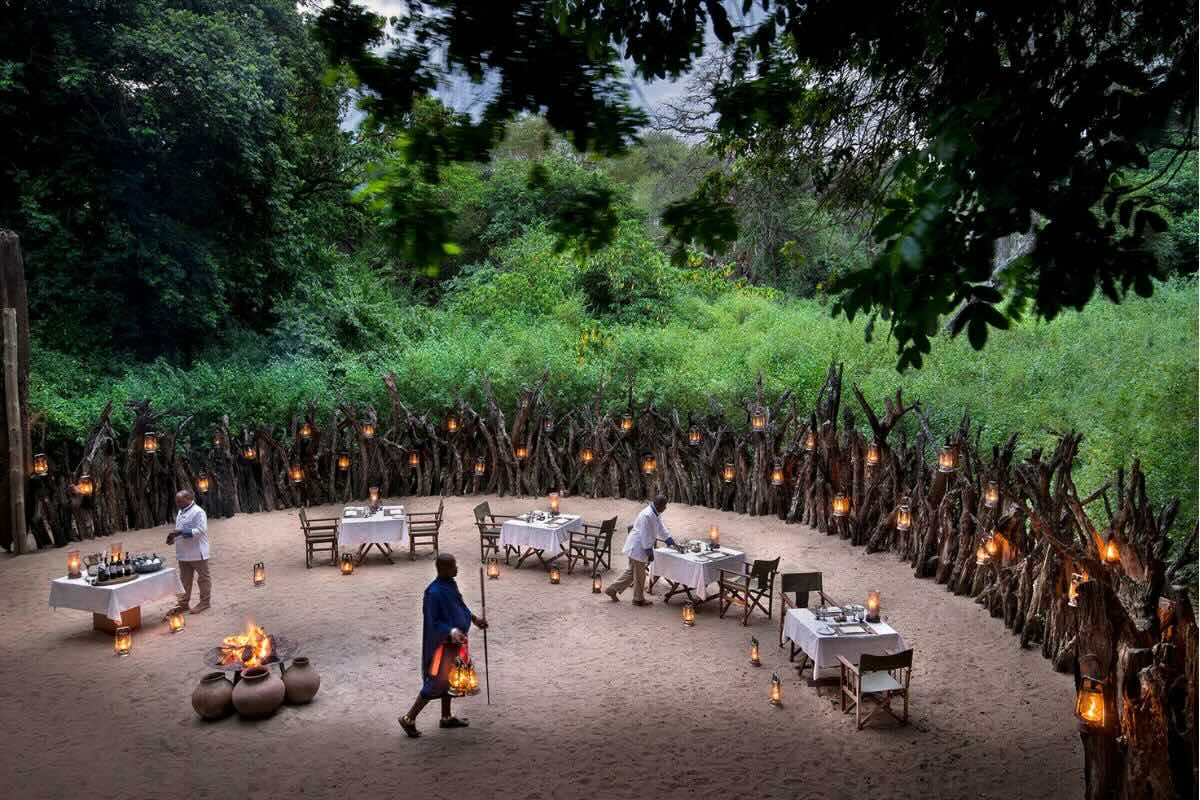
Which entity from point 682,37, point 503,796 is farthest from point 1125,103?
point 503,796

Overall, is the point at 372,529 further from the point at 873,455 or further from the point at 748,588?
the point at 873,455

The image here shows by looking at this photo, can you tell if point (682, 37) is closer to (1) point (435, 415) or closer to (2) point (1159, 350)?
(2) point (1159, 350)

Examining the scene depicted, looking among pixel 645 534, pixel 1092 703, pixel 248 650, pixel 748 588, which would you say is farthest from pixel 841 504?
pixel 248 650

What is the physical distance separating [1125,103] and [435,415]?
15640 millimetres

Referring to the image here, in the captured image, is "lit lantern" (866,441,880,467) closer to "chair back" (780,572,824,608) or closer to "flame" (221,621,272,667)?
"chair back" (780,572,824,608)

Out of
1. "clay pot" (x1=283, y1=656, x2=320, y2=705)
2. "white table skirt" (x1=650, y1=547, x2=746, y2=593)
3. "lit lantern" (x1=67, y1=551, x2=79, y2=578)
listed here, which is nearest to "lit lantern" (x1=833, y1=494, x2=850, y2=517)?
"white table skirt" (x1=650, y1=547, x2=746, y2=593)

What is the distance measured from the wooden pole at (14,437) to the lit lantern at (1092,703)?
14.0 metres

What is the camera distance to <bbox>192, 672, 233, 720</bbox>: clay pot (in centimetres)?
752

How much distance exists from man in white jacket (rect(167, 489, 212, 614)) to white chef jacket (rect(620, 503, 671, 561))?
516 cm

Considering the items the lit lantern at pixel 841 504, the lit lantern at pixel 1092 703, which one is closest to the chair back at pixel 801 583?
the lit lantern at pixel 841 504

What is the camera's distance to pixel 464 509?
621 inches

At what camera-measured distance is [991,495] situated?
970 cm

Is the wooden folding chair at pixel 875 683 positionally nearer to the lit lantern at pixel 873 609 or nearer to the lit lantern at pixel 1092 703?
the lit lantern at pixel 873 609

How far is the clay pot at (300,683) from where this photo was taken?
7.84 metres
